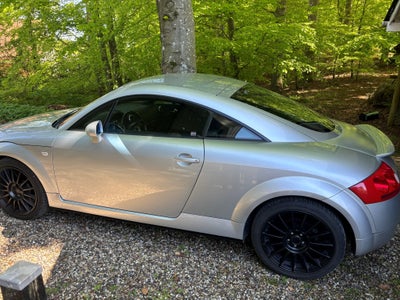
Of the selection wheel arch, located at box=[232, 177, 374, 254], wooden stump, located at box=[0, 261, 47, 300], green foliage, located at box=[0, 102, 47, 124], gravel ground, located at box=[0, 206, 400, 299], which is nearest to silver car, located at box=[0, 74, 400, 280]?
wheel arch, located at box=[232, 177, 374, 254]

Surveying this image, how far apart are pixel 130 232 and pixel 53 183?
2.89 feet

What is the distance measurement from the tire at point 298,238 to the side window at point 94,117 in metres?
1.60

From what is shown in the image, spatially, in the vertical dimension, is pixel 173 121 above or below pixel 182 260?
above

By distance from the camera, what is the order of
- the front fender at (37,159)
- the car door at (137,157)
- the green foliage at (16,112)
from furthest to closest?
the green foliage at (16,112)
the front fender at (37,159)
the car door at (137,157)

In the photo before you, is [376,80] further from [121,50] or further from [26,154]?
[26,154]

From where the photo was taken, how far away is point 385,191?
7.92ft

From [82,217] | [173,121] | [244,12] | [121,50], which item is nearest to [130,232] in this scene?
[82,217]

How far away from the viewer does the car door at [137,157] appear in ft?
9.07

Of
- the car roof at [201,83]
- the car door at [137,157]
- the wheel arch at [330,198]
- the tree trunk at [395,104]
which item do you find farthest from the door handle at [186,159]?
the tree trunk at [395,104]

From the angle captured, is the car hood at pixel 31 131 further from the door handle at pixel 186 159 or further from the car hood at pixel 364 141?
the car hood at pixel 364 141

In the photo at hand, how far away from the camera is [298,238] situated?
8.58ft

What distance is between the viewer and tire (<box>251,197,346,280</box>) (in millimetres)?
2484

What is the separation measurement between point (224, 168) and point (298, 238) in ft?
2.58

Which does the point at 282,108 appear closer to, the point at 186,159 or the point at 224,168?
the point at 224,168
